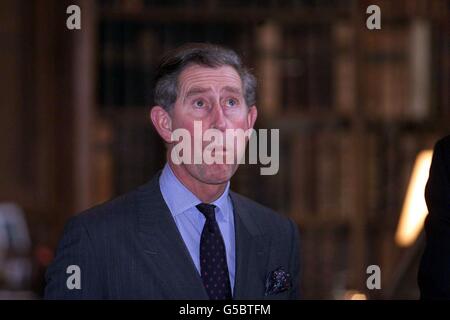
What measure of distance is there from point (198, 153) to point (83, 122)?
99.9 inches

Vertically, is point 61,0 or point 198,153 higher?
point 61,0

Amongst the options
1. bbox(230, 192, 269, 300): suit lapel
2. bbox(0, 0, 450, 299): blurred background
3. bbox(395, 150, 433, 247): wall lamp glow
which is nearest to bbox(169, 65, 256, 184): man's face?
bbox(230, 192, 269, 300): suit lapel

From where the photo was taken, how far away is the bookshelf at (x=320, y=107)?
3.96 meters

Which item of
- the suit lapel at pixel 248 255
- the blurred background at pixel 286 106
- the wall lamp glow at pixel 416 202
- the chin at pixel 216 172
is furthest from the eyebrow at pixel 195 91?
the blurred background at pixel 286 106

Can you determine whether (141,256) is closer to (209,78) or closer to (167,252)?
(167,252)

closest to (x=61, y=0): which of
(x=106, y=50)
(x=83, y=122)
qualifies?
(x=106, y=50)

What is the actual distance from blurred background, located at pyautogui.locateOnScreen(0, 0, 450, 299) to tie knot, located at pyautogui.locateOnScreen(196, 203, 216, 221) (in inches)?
96.4

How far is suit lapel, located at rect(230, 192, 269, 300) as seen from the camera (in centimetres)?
143

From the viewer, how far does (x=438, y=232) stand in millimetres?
1521

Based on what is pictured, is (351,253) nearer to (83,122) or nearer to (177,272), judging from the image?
(83,122)

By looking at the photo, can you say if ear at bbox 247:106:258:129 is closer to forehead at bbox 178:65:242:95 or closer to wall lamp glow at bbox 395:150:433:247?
forehead at bbox 178:65:242:95

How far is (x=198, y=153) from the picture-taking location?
143cm

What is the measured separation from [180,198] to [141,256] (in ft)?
0.38

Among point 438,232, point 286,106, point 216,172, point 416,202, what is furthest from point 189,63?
point 286,106
